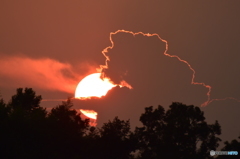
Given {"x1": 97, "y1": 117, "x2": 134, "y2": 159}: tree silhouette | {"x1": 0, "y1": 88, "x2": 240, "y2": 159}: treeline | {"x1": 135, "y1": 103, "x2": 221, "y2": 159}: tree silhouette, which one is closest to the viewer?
{"x1": 0, "y1": 88, "x2": 240, "y2": 159}: treeline

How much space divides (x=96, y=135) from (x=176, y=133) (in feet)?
79.4

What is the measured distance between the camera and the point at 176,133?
3356 inches

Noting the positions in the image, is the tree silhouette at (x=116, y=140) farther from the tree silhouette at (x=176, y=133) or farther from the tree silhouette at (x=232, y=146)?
the tree silhouette at (x=232, y=146)

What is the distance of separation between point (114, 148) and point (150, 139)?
25602 millimetres

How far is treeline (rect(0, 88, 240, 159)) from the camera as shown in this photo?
49719mm

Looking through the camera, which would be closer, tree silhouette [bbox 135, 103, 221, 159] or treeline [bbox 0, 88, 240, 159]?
treeline [bbox 0, 88, 240, 159]

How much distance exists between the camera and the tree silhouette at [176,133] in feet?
271

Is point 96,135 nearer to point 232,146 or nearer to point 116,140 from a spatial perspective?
point 116,140

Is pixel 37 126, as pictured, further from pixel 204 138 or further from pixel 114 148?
pixel 204 138

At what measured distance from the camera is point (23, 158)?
45.7 metres

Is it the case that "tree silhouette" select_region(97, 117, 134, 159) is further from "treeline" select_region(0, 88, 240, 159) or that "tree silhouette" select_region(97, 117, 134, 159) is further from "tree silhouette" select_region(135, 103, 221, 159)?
"tree silhouette" select_region(135, 103, 221, 159)

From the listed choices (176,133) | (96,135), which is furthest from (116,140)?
(176,133)

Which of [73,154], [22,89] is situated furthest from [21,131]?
[22,89]

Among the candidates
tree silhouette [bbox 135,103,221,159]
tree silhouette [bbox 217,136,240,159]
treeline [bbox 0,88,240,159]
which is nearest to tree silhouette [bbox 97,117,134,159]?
treeline [bbox 0,88,240,159]
